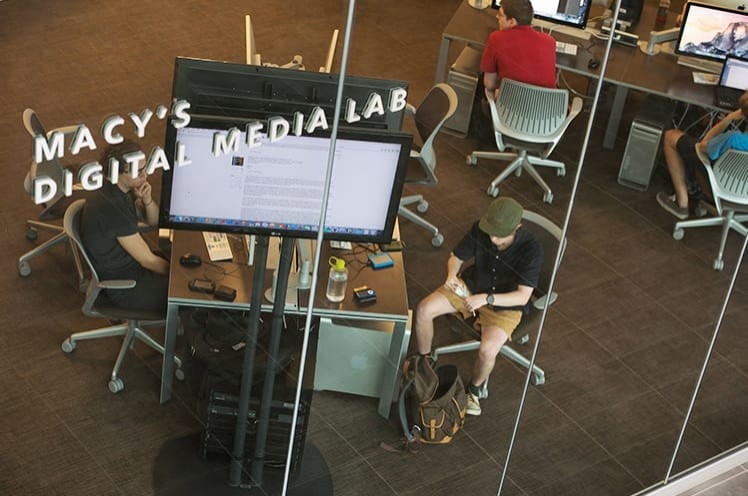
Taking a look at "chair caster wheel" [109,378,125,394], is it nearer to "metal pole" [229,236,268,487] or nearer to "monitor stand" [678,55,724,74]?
"metal pole" [229,236,268,487]

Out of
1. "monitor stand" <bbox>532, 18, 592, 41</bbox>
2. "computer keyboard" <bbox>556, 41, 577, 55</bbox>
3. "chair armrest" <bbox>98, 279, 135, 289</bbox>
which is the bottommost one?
"chair armrest" <bbox>98, 279, 135, 289</bbox>

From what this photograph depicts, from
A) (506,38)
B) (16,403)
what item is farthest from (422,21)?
(16,403)

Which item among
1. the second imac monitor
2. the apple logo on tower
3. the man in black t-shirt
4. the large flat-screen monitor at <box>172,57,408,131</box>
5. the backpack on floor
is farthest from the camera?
the second imac monitor

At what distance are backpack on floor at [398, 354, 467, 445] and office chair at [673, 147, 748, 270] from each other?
0.99 metres

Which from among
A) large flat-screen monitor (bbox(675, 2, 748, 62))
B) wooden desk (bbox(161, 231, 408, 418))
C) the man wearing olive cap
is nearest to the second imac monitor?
large flat-screen monitor (bbox(675, 2, 748, 62))

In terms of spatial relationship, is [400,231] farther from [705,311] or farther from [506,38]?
[705,311]

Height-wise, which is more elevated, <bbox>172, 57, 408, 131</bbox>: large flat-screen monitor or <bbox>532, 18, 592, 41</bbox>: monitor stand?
<bbox>532, 18, 592, 41</bbox>: monitor stand

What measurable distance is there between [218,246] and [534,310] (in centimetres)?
121

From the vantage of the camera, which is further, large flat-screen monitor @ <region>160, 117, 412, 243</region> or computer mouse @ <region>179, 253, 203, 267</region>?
computer mouse @ <region>179, 253, 203, 267</region>

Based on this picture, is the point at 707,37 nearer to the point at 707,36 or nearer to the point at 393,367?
the point at 707,36

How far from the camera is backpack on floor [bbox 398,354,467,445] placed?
374 cm

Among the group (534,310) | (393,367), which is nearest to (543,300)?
(534,310)

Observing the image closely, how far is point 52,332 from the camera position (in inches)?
133

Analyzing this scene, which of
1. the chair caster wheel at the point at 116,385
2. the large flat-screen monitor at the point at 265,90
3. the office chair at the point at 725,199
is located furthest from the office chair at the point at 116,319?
the office chair at the point at 725,199
